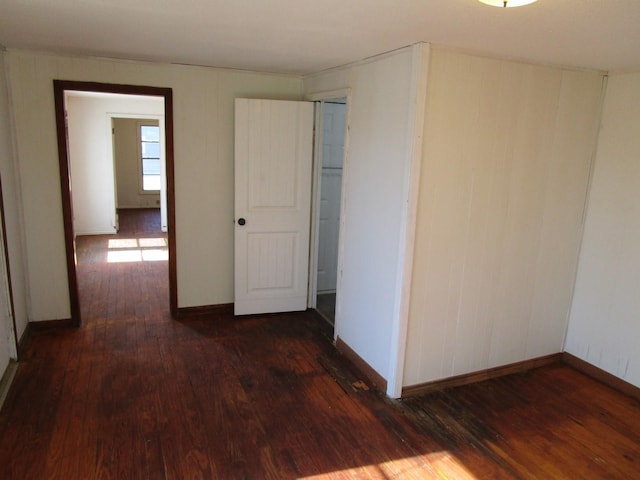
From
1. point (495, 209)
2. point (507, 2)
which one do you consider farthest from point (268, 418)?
point (507, 2)

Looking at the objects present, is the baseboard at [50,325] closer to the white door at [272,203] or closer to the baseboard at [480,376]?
the white door at [272,203]

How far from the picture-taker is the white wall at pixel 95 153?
23.6 feet

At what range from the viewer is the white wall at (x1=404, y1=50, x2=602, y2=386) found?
2.79 meters

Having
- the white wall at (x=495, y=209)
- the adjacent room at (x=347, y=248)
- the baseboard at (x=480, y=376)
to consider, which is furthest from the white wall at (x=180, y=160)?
the baseboard at (x=480, y=376)

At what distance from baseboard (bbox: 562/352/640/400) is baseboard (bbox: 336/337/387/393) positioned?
→ 5.34 ft

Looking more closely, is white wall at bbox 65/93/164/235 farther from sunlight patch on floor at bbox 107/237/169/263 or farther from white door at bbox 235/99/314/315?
white door at bbox 235/99/314/315

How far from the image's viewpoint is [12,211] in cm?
338

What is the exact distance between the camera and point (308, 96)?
4121mm

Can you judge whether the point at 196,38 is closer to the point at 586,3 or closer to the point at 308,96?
the point at 308,96

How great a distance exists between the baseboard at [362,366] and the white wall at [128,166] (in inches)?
325

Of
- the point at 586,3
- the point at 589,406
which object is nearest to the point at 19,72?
the point at 586,3

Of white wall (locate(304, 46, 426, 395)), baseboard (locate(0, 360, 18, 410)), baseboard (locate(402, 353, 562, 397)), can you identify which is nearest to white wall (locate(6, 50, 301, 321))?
baseboard (locate(0, 360, 18, 410))

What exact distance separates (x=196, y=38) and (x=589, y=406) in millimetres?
3482

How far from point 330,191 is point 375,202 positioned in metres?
1.67
